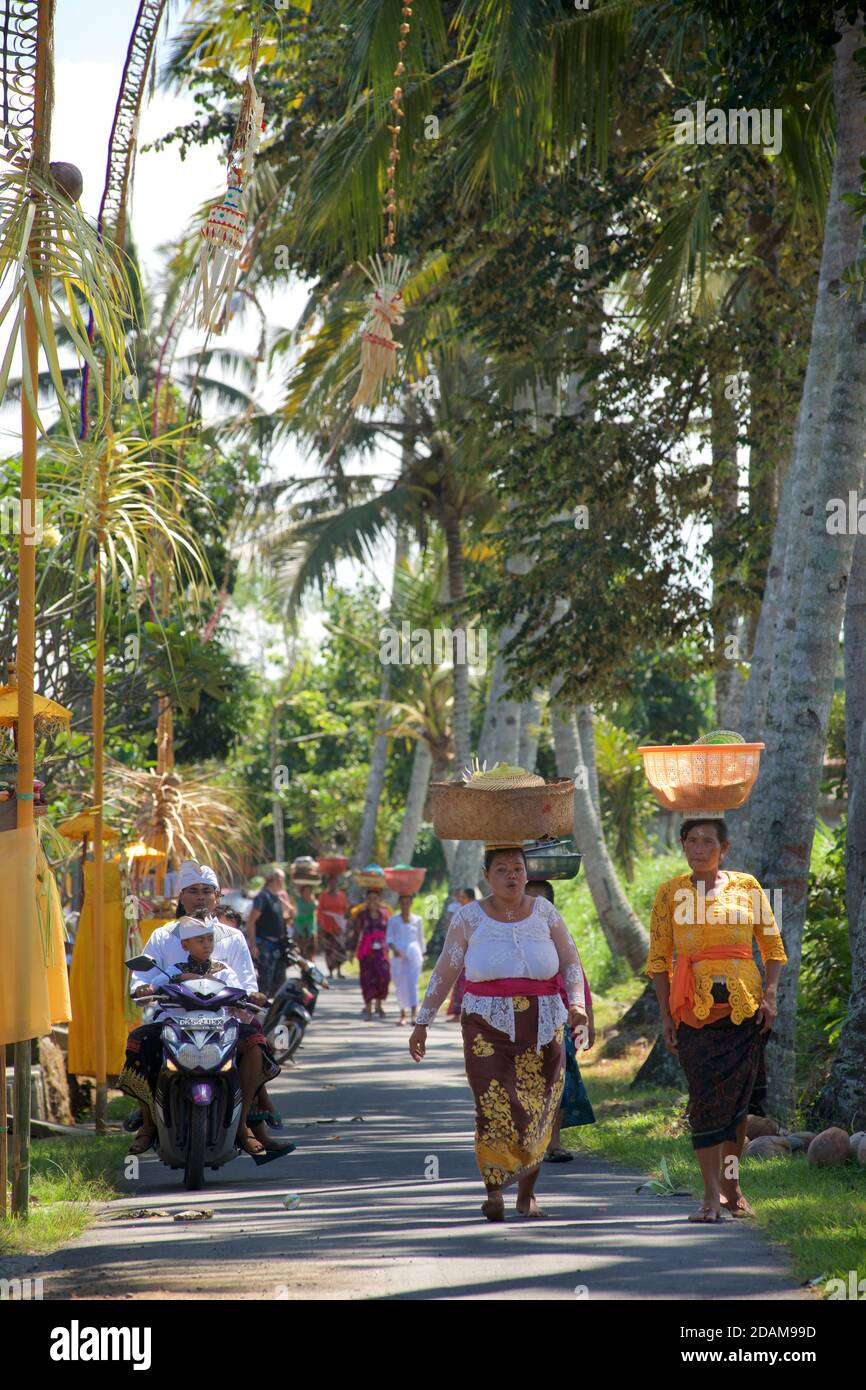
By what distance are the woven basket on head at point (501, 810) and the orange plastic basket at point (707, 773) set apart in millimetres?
665

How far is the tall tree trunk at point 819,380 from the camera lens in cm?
1145

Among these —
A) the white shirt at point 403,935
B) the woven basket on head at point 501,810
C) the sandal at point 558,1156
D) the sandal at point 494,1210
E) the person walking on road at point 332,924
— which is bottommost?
the person walking on road at point 332,924

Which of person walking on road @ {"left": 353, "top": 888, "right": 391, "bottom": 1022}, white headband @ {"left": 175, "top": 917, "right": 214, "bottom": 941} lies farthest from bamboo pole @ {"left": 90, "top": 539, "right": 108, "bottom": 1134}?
person walking on road @ {"left": 353, "top": 888, "right": 391, "bottom": 1022}

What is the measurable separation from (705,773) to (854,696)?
162 inches

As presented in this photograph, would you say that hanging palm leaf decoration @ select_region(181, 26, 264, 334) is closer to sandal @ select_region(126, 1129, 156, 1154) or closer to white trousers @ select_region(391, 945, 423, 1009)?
sandal @ select_region(126, 1129, 156, 1154)

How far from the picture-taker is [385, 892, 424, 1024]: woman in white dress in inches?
856

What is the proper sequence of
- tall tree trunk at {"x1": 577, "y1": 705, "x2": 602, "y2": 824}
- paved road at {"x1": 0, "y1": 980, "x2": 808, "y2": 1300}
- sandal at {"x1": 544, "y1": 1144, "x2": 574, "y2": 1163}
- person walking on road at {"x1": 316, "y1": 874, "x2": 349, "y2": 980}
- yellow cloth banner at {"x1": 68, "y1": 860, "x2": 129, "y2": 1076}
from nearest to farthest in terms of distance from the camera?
paved road at {"x1": 0, "y1": 980, "x2": 808, "y2": 1300} < sandal at {"x1": 544, "y1": 1144, "x2": 574, "y2": 1163} < yellow cloth banner at {"x1": 68, "y1": 860, "x2": 129, "y2": 1076} < tall tree trunk at {"x1": 577, "y1": 705, "x2": 602, "y2": 824} < person walking on road at {"x1": 316, "y1": 874, "x2": 349, "y2": 980}

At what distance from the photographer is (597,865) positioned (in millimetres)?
19125

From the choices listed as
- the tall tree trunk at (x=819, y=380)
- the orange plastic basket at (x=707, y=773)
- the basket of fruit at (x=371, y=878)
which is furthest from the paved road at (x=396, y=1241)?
the basket of fruit at (x=371, y=878)

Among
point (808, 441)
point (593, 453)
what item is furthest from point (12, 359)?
point (593, 453)

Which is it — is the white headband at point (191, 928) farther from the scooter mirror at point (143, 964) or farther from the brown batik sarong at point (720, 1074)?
the brown batik sarong at point (720, 1074)

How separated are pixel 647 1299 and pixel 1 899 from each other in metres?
3.42

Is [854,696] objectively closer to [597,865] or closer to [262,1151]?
[262,1151]

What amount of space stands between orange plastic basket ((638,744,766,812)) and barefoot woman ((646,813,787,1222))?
18.1 inches
